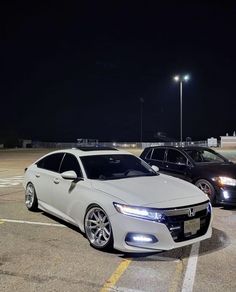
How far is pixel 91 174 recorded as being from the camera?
6.52 m

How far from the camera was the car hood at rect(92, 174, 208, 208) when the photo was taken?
538cm

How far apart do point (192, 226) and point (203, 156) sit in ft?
17.6

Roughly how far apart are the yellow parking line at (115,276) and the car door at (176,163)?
15.9 feet

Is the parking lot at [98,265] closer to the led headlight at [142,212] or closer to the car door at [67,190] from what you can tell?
the car door at [67,190]

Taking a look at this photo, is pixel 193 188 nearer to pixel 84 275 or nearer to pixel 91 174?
pixel 91 174

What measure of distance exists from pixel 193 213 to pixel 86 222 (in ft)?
5.53

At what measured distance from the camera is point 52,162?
25.8 feet

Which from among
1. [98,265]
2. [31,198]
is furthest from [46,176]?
[98,265]

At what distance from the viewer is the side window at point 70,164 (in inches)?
268

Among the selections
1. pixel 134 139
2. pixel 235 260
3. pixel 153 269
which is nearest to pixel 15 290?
pixel 153 269

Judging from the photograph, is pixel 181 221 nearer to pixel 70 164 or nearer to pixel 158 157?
pixel 70 164

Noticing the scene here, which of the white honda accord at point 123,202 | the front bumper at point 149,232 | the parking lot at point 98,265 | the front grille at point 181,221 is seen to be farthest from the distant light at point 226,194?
the front bumper at point 149,232

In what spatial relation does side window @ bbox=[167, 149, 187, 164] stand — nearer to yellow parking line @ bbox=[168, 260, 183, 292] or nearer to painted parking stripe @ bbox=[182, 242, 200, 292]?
painted parking stripe @ bbox=[182, 242, 200, 292]

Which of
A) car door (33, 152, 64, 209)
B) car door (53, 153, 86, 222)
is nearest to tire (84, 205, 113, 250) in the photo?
car door (53, 153, 86, 222)
